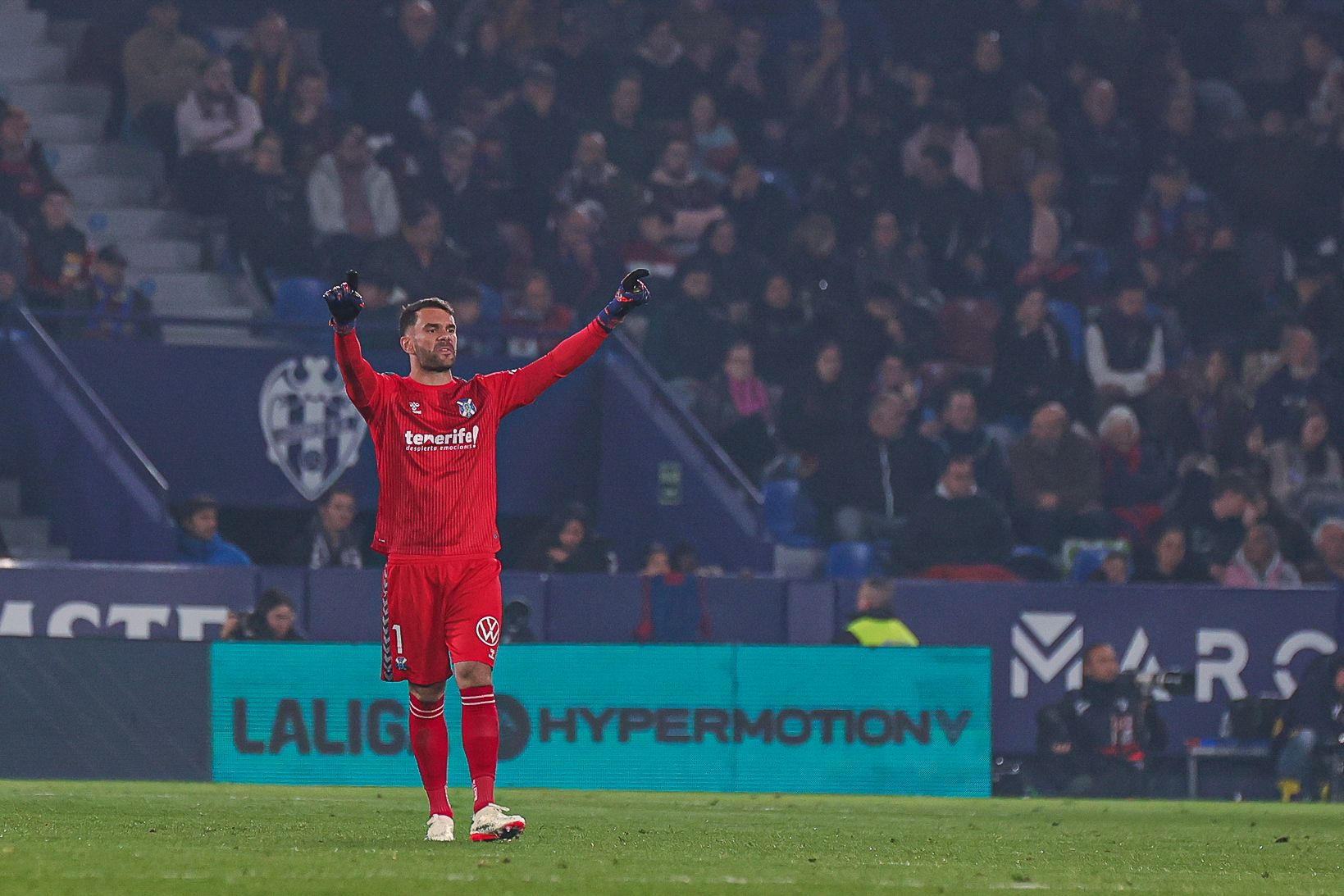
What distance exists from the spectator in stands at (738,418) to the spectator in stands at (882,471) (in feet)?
2.42

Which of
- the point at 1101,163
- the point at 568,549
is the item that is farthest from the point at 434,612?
the point at 1101,163

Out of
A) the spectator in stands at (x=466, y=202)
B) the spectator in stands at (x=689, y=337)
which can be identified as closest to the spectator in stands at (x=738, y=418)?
the spectator in stands at (x=689, y=337)

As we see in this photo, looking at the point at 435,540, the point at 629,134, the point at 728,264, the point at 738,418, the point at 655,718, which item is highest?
the point at 629,134

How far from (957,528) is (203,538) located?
538cm

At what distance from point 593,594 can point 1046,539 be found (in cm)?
388

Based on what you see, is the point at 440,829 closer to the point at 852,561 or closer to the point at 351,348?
the point at 351,348

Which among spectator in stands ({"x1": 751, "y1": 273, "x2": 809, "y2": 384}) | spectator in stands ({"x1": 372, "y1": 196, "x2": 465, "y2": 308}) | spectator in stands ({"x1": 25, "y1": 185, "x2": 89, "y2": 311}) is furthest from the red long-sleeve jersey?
spectator in stands ({"x1": 751, "y1": 273, "x2": 809, "y2": 384})

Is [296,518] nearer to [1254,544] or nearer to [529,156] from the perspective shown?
[529,156]

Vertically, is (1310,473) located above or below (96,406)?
below

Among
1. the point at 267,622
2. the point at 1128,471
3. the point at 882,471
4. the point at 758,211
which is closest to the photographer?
the point at 267,622

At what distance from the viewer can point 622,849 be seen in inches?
271

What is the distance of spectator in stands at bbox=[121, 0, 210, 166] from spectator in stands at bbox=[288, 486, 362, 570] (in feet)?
14.4

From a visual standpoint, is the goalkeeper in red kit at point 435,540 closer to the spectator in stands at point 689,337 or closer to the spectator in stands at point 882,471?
the spectator in stands at point 882,471

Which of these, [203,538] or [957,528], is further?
[957,528]
